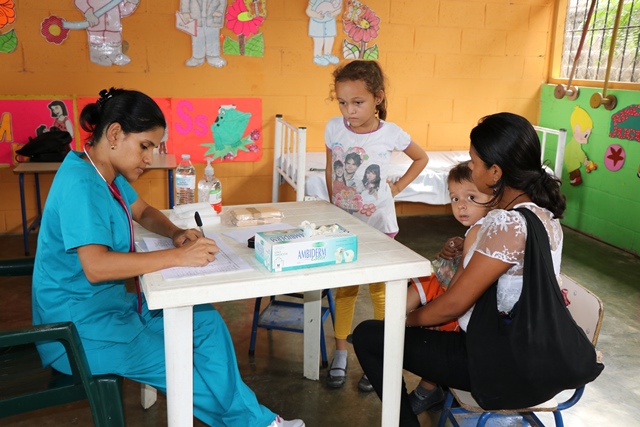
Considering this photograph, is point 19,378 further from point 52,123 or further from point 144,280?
point 52,123

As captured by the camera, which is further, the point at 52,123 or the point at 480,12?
the point at 480,12

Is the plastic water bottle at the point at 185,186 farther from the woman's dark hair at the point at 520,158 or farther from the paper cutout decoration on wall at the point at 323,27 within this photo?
the paper cutout decoration on wall at the point at 323,27

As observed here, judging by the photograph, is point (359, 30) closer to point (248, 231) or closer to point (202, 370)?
point (248, 231)

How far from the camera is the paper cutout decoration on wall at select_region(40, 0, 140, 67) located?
12.9 ft

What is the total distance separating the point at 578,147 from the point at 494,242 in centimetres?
356

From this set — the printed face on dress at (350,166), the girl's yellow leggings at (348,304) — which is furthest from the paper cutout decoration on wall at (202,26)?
the girl's yellow leggings at (348,304)

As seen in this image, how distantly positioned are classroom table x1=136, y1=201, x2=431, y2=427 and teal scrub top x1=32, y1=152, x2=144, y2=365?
0.66ft

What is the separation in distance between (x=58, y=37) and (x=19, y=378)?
3.07 meters

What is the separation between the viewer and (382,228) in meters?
2.37

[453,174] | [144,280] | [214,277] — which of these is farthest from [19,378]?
[453,174]

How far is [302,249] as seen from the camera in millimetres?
1459

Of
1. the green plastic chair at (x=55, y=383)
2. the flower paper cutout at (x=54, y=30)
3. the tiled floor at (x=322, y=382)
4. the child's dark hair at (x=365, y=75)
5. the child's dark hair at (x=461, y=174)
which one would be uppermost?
the flower paper cutout at (x=54, y=30)

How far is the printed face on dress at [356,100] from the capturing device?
7.42ft

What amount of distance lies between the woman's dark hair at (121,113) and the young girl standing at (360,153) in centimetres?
94
